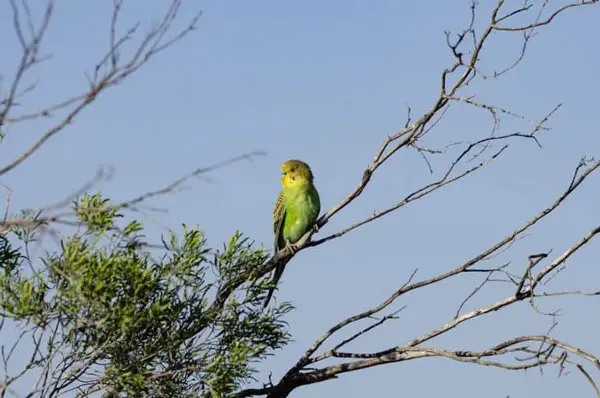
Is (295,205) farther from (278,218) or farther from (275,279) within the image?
(275,279)

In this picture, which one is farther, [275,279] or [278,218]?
[278,218]

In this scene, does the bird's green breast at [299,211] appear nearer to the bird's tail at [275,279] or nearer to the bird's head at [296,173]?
the bird's head at [296,173]

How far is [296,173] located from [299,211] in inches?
13.1

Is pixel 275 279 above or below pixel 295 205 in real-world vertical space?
below

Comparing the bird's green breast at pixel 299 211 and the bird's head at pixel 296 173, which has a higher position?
the bird's head at pixel 296 173

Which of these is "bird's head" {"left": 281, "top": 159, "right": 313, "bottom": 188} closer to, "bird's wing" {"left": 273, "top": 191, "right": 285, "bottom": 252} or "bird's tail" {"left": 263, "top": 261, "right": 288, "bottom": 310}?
"bird's wing" {"left": 273, "top": 191, "right": 285, "bottom": 252}

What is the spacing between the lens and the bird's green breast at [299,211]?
21.7 feet

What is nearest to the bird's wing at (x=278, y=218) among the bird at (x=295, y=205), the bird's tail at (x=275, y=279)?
the bird at (x=295, y=205)

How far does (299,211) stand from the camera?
21.9 ft

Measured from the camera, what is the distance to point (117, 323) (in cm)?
490

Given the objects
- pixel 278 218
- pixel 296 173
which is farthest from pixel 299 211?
pixel 296 173

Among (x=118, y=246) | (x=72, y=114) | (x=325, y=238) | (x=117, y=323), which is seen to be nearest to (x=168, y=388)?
(x=117, y=323)

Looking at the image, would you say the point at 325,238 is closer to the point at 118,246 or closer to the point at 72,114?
the point at 118,246

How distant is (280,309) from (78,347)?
1.20 metres
